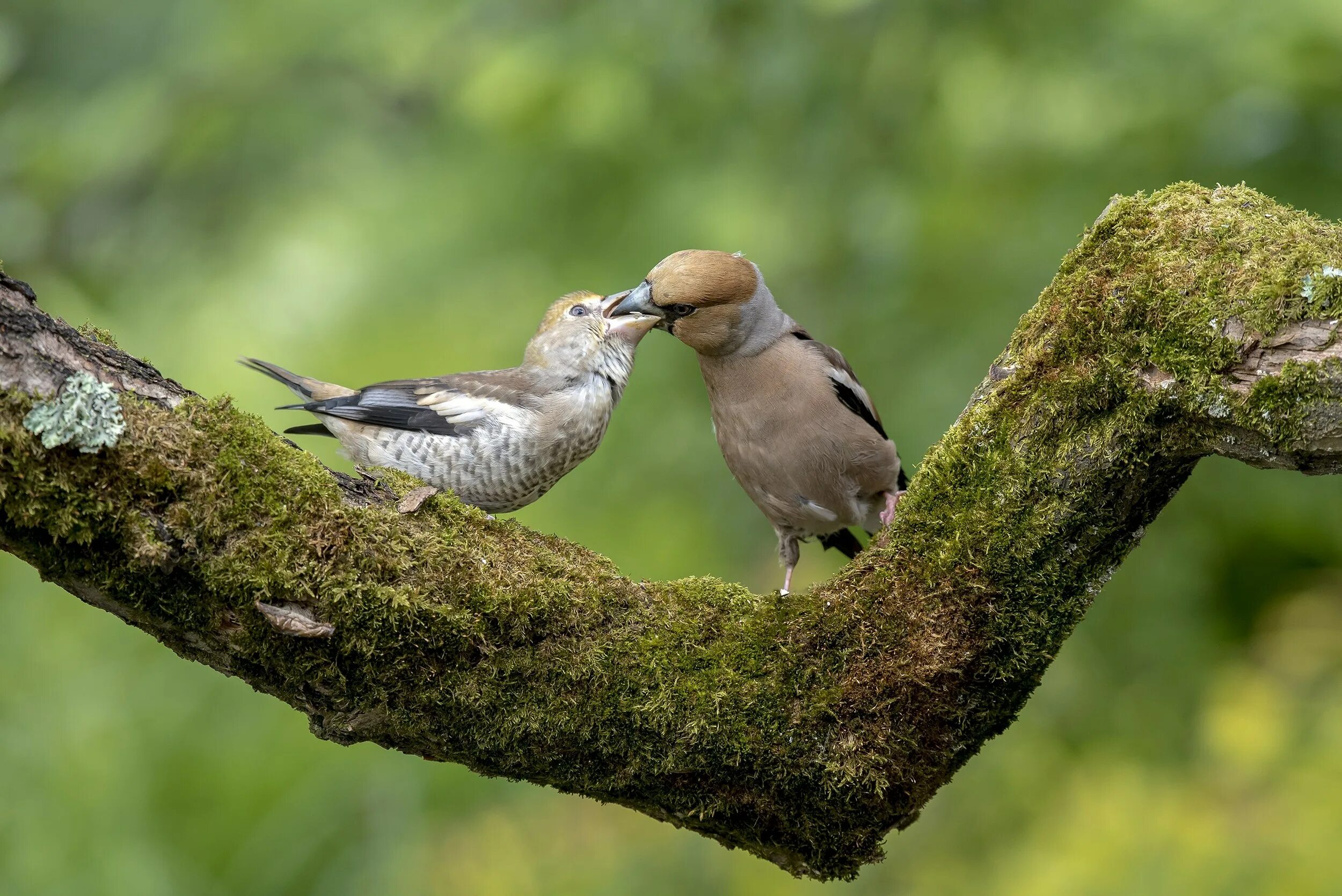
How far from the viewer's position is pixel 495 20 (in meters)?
6.89

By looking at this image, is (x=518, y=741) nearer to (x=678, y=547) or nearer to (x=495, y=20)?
(x=678, y=547)

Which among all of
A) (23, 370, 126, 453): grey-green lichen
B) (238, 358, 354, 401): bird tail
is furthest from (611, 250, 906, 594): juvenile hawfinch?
(23, 370, 126, 453): grey-green lichen

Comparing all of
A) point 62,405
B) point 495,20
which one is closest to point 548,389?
point 62,405

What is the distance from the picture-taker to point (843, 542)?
19.1 feet

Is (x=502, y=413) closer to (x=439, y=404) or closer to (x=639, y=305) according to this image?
(x=439, y=404)

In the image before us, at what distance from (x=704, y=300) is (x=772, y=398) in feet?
1.76

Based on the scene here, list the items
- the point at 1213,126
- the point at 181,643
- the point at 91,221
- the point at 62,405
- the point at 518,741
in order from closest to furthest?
the point at 62,405 < the point at 181,643 < the point at 518,741 < the point at 1213,126 < the point at 91,221

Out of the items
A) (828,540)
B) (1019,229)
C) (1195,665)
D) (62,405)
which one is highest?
(1019,229)

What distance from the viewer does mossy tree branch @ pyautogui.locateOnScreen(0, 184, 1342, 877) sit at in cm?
260

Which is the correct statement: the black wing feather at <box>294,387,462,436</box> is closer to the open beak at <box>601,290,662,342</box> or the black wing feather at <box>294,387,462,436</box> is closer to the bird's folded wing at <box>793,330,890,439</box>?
the open beak at <box>601,290,662,342</box>

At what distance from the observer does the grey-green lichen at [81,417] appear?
8.07 ft

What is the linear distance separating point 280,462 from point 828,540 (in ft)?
11.2

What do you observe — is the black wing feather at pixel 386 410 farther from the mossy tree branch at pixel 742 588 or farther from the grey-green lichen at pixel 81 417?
the grey-green lichen at pixel 81 417

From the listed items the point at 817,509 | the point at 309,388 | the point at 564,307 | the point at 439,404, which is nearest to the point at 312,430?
the point at 309,388
